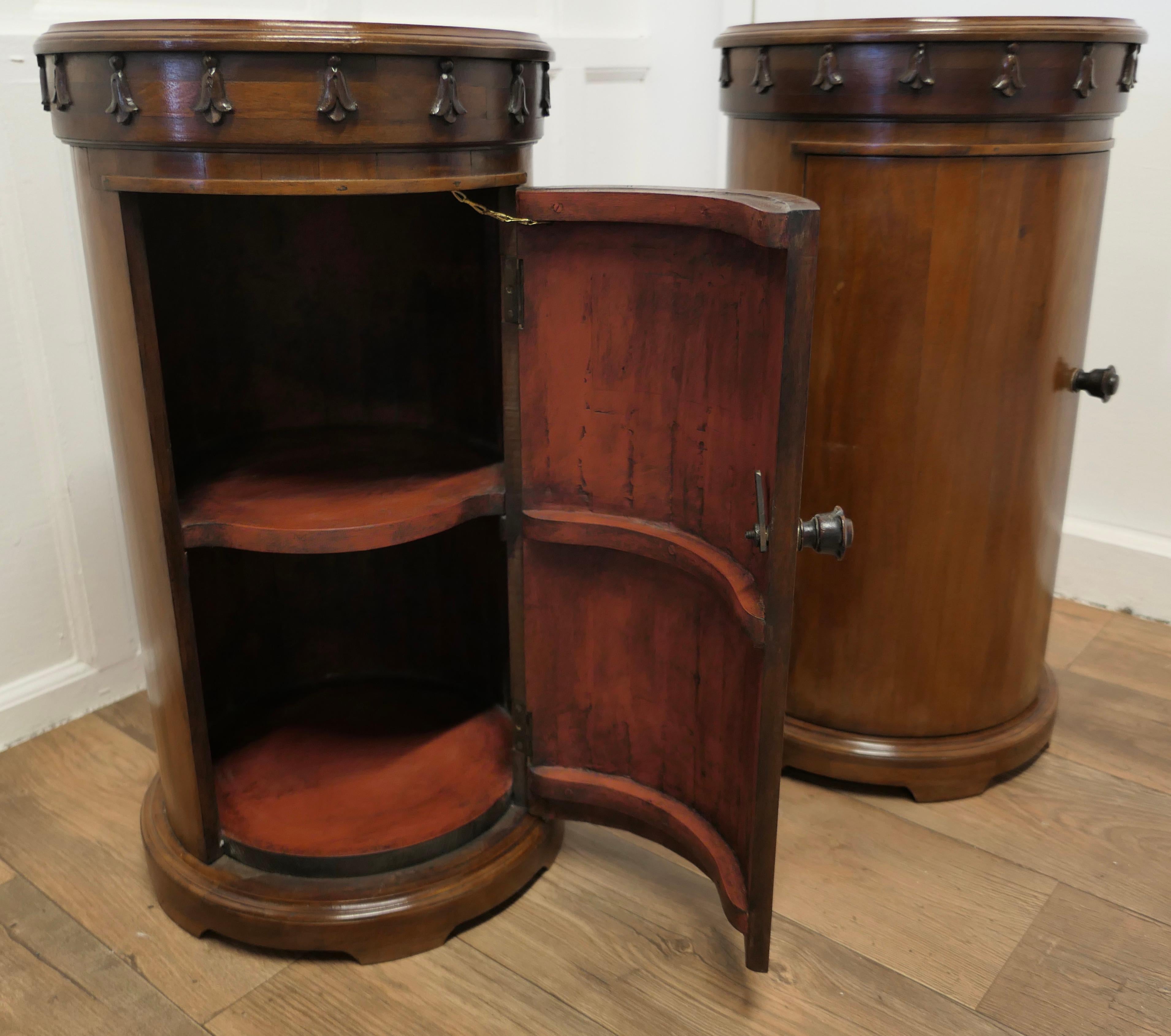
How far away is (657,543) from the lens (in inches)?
51.4

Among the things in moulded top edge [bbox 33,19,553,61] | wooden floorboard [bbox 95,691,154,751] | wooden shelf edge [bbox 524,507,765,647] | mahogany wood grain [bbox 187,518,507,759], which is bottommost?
wooden floorboard [bbox 95,691,154,751]

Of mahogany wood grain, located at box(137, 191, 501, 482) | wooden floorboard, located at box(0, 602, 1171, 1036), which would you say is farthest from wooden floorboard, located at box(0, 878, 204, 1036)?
mahogany wood grain, located at box(137, 191, 501, 482)

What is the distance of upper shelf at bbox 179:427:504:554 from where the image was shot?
1287 mm

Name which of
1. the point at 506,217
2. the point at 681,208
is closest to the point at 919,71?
the point at 681,208

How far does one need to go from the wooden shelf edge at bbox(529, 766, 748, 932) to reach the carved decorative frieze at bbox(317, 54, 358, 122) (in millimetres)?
A: 847

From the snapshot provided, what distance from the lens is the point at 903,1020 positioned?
129 cm

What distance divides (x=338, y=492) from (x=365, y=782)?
0.43m

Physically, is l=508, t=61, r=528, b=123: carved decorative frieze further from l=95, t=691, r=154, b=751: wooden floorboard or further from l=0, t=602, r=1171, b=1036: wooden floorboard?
l=95, t=691, r=154, b=751: wooden floorboard

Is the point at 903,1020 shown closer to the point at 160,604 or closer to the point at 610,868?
the point at 610,868

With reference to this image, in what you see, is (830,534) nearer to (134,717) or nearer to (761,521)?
(761,521)

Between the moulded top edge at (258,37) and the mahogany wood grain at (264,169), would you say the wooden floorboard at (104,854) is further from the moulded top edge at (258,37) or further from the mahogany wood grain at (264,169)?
the moulded top edge at (258,37)

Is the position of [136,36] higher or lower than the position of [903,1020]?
higher

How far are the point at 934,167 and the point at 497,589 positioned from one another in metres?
0.85

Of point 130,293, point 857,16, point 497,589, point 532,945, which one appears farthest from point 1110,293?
point 130,293
